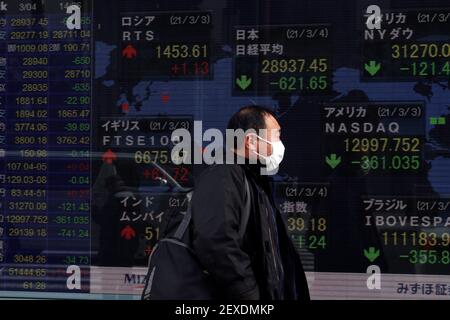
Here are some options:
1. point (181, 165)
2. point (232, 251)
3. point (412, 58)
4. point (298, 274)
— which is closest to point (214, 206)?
point (232, 251)

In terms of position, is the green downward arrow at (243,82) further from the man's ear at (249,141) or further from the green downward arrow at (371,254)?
the man's ear at (249,141)

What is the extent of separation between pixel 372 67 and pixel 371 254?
1.26 metres

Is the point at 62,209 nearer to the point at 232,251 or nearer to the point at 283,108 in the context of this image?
the point at 283,108

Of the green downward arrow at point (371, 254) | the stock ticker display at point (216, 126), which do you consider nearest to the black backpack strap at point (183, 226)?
the stock ticker display at point (216, 126)

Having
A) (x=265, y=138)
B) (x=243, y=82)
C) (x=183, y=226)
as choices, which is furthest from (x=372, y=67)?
(x=183, y=226)

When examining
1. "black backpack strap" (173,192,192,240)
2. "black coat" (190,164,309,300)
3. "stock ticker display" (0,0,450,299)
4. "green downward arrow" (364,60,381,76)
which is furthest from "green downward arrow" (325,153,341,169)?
"black backpack strap" (173,192,192,240)

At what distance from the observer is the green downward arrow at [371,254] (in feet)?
15.5

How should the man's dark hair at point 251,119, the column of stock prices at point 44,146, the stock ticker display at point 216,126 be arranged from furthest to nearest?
the column of stock prices at point 44,146, the stock ticker display at point 216,126, the man's dark hair at point 251,119

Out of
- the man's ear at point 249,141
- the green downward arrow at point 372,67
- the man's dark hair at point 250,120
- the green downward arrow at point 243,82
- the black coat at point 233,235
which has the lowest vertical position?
the black coat at point 233,235

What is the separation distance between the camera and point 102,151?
5.00 meters

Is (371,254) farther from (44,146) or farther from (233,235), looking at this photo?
(44,146)

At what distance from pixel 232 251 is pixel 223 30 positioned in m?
2.32

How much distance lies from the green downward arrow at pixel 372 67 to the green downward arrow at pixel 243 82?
798mm

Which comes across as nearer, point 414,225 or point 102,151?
point 414,225
